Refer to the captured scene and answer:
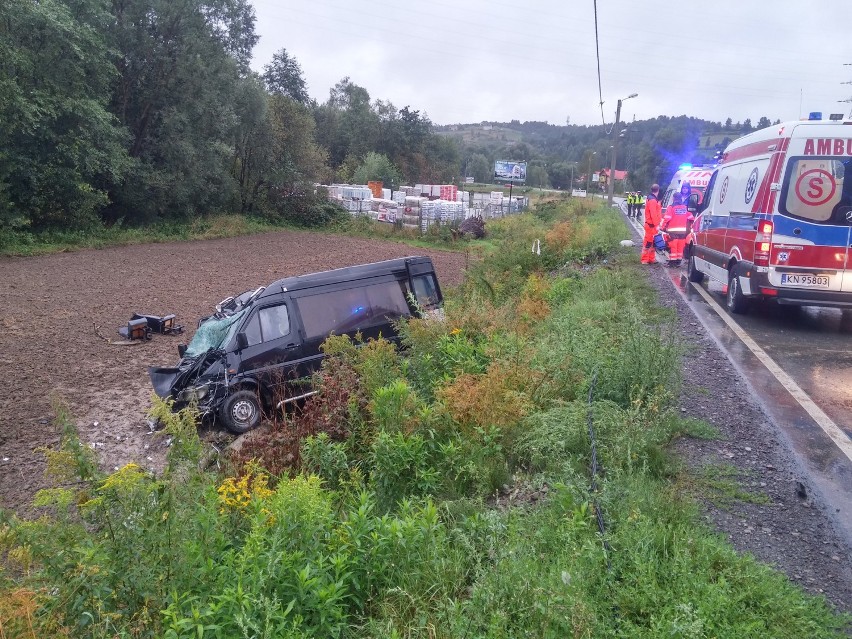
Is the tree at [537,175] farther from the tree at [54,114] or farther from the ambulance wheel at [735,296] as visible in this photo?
the ambulance wheel at [735,296]

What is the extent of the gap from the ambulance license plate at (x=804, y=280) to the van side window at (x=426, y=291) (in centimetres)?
527

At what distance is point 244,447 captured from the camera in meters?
6.32

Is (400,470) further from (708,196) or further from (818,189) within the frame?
(708,196)

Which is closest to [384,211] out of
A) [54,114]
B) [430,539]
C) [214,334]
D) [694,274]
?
[54,114]

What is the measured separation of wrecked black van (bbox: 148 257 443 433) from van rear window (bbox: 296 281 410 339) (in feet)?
0.05

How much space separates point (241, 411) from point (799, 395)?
672cm

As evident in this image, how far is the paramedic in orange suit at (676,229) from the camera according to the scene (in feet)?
54.9

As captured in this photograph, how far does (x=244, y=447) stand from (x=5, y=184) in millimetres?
21976

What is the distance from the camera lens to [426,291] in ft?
35.9

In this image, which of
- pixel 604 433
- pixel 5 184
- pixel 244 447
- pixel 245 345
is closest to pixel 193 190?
pixel 5 184

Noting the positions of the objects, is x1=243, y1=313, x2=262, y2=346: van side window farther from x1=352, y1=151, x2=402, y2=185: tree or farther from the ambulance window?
x1=352, y1=151, x2=402, y2=185: tree

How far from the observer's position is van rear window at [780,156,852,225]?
8492 millimetres

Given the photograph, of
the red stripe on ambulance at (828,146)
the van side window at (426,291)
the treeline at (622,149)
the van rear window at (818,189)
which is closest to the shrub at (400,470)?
the van side window at (426,291)

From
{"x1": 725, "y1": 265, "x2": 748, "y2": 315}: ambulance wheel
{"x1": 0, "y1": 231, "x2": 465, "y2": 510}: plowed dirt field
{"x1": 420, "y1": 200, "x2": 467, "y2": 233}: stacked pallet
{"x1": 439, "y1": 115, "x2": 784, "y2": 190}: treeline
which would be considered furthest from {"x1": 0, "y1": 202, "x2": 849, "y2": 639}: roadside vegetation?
Answer: {"x1": 420, "y1": 200, "x2": 467, "y2": 233}: stacked pallet
